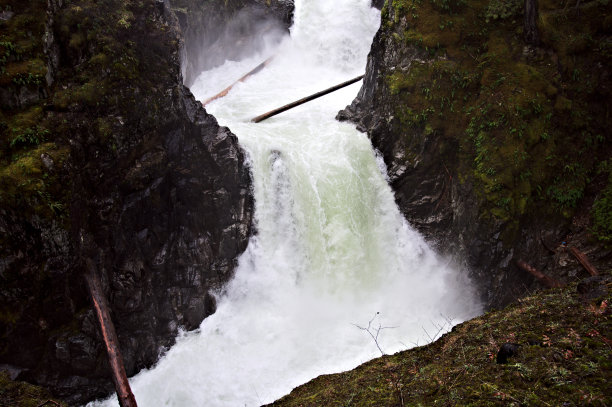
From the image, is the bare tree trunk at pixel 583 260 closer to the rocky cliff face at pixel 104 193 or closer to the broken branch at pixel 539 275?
the broken branch at pixel 539 275

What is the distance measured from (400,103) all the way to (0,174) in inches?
491

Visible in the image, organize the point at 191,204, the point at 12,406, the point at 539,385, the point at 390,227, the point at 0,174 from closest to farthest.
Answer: the point at 539,385 → the point at 12,406 → the point at 0,174 → the point at 191,204 → the point at 390,227

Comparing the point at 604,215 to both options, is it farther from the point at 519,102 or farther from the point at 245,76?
→ the point at 245,76

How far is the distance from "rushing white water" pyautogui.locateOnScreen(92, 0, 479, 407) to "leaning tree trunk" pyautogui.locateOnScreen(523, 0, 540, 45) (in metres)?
6.52

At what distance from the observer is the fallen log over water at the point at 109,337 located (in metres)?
8.61

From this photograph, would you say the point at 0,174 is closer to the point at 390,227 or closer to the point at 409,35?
the point at 390,227

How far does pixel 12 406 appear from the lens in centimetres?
603

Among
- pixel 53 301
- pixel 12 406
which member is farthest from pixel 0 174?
pixel 12 406

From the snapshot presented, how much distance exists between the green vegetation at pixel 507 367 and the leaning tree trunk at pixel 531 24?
988cm

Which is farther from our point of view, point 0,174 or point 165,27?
point 165,27

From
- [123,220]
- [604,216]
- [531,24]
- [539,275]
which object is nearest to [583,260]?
[539,275]

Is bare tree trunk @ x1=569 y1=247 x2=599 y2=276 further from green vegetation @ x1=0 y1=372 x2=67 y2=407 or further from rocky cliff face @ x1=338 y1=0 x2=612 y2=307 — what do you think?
green vegetation @ x1=0 y1=372 x2=67 y2=407

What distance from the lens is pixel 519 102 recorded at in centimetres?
1158

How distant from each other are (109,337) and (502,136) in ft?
42.4
